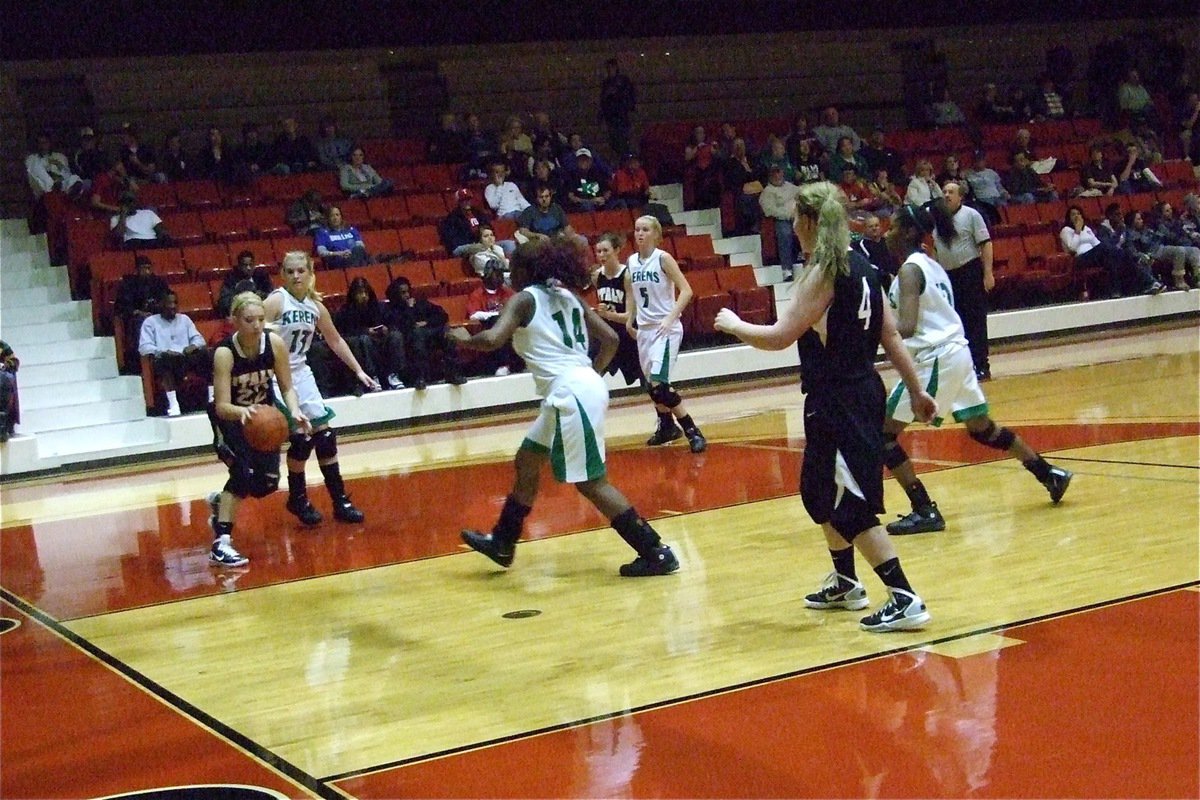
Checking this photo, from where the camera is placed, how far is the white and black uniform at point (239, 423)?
706 centimetres

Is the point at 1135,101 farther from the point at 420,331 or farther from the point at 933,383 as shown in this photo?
the point at 933,383

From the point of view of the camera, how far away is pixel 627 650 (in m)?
4.93

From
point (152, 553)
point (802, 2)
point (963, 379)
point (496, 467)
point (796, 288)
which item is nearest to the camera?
point (796, 288)

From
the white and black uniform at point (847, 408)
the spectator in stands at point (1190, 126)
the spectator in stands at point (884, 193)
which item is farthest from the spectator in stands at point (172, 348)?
the spectator in stands at point (1190, 126)

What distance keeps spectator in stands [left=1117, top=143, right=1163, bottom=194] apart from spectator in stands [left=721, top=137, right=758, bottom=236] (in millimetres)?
5015

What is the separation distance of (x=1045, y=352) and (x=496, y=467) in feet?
24.0

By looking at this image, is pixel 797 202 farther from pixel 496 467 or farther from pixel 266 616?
pixel 496 467

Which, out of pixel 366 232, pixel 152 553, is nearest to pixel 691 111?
pixel 366 232

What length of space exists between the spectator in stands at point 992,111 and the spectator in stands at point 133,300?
1255cm

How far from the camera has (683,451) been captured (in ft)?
32.1

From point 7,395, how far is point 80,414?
3.81 ft

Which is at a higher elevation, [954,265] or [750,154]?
[750,154]

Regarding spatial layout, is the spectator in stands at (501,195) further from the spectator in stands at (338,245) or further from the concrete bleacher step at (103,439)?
the concrete bleacher step at (103,439)

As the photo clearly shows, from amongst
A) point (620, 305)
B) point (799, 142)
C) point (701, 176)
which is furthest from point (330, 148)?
point (620, 305)
